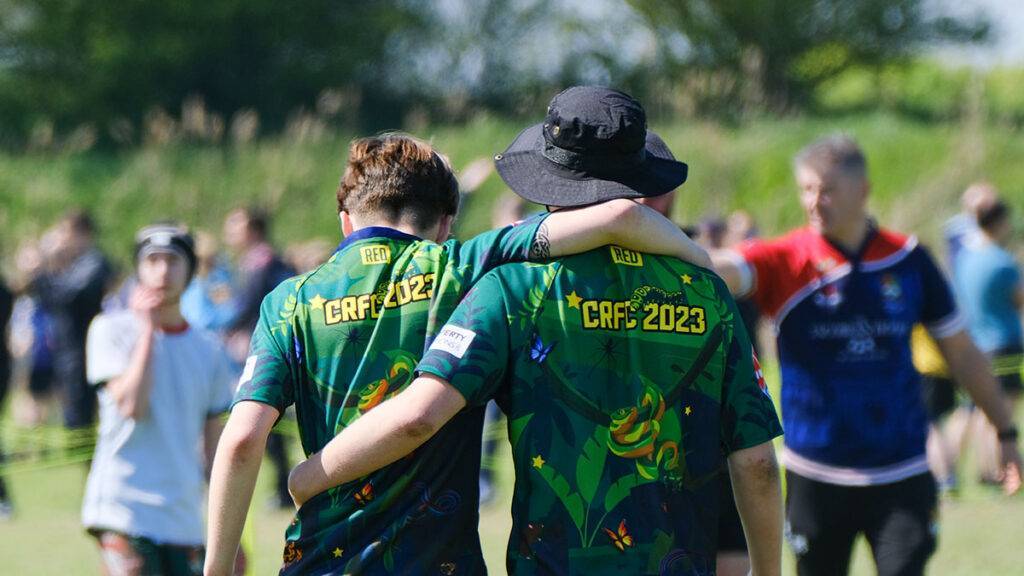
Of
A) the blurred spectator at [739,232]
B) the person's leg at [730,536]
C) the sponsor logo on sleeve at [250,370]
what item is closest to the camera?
the sponsor logo on sleeve at [250,370]

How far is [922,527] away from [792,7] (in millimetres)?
27706

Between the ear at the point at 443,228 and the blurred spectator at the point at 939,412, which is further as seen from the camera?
the blurred spectator at the point at 939,412

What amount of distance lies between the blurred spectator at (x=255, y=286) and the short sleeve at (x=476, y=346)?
7.51 m

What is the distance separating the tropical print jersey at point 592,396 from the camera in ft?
9.98

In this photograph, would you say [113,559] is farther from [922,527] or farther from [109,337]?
[922,527]

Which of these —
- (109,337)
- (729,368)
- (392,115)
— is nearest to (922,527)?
(729,368)

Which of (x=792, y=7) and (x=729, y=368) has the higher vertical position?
(x=792, y=7)

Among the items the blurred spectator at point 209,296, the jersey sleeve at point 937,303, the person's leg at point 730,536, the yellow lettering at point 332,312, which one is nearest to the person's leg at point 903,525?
the jersey sleeve at point 937,303

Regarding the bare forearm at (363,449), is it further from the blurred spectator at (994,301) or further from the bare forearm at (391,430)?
the blurred spectator at (994,301)

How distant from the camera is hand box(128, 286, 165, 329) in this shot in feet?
17.9

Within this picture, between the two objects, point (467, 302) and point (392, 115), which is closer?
point (467, 302)

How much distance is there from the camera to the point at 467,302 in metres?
3.04

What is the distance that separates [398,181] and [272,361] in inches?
20.0

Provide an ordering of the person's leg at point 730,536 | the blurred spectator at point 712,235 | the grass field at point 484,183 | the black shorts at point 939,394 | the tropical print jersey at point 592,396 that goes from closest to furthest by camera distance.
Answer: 1. the tropical print jersey at point 592,396
2. the person's leg at point 730,536
3. the black shorts at point 939,394
4. the blurred spectator at point 712,235
5. the grass field at point 484,183
